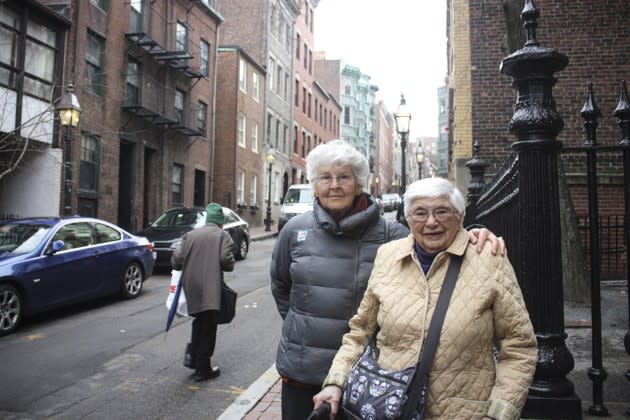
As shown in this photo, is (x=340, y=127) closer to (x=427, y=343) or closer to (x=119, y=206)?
(x=119, y=206)

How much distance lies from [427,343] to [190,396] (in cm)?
374

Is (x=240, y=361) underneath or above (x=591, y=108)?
underneath

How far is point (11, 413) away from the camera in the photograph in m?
4.67

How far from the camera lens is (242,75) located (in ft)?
103

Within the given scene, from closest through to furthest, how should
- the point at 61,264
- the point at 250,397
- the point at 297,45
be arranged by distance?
the point at 250,397 < the point at 61,264 < the point at 297,45

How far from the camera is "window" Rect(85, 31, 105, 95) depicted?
18.8m

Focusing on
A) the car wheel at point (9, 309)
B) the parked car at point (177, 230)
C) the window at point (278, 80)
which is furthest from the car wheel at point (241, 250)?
the window at point (278, 80)

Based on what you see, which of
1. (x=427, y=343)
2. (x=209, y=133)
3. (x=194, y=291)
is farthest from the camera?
(x=209, y=133)

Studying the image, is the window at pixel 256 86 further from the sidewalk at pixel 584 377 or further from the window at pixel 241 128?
the sidewalk at pixel 584 377

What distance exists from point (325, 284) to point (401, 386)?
74cm

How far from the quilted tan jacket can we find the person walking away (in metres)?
3.86

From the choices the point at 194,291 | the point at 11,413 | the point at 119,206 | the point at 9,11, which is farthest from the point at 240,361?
the point at 119,206

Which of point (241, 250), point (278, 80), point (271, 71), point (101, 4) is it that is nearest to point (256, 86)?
point (271, 71)

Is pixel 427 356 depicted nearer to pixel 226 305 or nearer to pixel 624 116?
pixel 624 116
